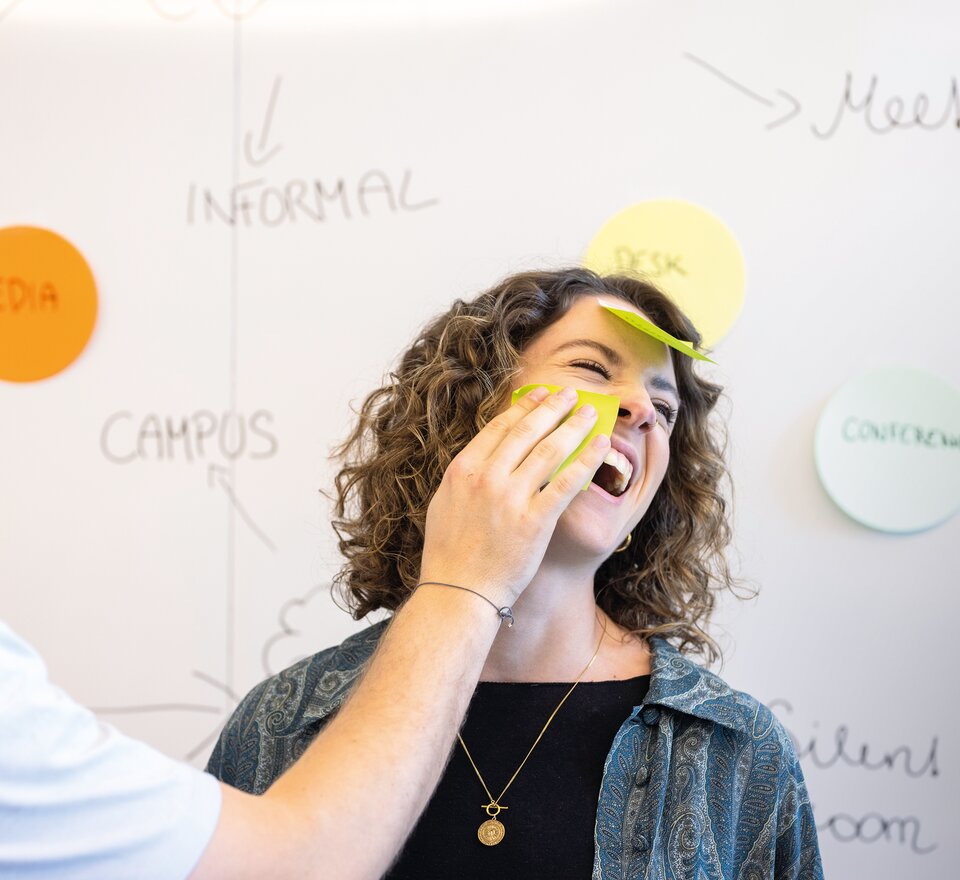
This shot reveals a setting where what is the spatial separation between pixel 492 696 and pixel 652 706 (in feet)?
0.49

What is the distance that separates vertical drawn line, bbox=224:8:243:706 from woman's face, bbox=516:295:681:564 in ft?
1.67

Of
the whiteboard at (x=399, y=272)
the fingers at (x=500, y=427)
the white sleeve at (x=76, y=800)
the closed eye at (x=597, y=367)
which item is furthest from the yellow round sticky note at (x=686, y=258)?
the white sleeve at (x=76, y=800)

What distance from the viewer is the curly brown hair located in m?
1.00

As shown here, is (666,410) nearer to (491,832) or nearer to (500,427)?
(500,427)

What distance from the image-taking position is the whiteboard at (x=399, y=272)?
1.16 meters

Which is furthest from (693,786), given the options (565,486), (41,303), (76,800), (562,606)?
(41,303)

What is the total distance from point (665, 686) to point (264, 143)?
89 cm

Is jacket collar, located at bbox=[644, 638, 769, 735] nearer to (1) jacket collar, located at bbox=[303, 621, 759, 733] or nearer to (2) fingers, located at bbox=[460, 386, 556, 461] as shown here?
(1) jacket collar, located at bbox=[303, 621, 759, 733]

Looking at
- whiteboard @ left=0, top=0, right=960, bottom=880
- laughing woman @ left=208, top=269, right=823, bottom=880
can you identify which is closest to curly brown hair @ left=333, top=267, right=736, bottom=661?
laughing woman @ left=208, top=269, right=823, bottom=880

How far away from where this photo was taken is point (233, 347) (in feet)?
4.36

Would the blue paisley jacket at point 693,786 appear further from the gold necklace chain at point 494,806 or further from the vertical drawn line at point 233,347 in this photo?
the vertical drawn line at point 233,347

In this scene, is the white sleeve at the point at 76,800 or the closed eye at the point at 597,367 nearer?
the white sleeve at the point at 76,800

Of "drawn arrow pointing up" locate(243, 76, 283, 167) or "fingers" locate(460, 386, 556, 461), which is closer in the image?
"fingers" locate(460, 386, 556, 461)

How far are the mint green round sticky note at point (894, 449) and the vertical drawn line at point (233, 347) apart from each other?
2.52 feet
